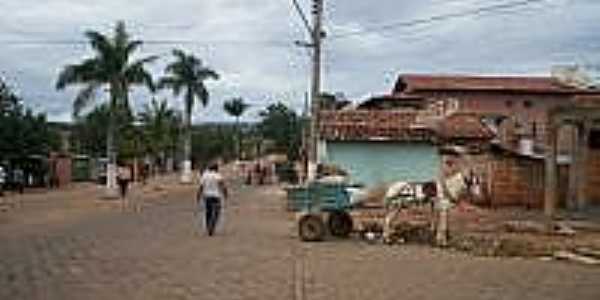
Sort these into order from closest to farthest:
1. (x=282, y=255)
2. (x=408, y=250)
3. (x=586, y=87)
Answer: (x=282, y=255), (x=408, y=250), (x=586, y=87)

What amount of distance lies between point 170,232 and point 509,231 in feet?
24.4

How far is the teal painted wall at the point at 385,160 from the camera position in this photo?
36.0 m

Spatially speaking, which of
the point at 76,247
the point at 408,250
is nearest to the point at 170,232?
the point at 76,247

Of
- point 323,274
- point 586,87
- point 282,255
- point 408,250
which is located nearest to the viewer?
point 323,274

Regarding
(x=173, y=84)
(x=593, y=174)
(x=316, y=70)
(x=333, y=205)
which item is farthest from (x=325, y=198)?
(x=173, y=84)

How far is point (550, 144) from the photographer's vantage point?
26953 millimetres

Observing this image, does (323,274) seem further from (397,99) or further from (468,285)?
(397,99)

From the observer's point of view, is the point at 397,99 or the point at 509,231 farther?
the point at 397,99

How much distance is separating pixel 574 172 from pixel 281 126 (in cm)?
6919

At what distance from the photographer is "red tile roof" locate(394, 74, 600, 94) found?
66919mm

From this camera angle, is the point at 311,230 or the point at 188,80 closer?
the point at 311,230

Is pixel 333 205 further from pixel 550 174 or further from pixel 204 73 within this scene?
pixel 204 73

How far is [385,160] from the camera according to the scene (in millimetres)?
36312

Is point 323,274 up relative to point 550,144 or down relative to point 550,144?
down
